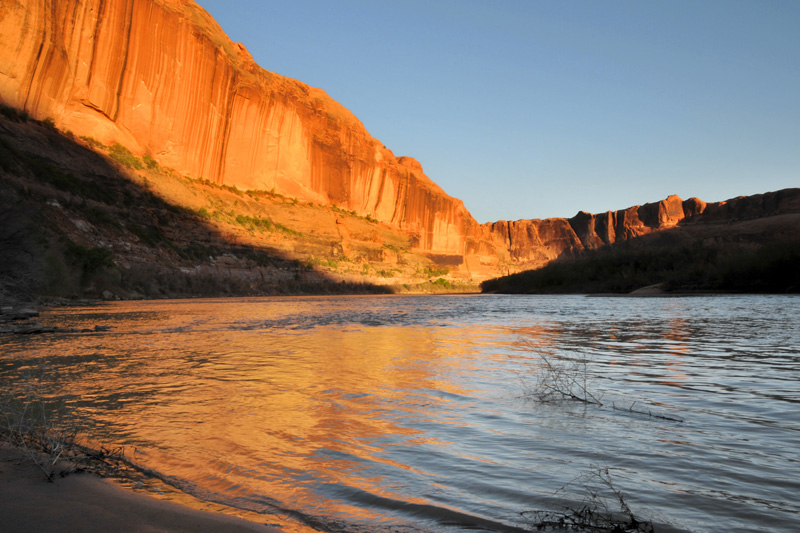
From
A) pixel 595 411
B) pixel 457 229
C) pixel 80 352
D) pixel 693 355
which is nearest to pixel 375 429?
pixel 595 411

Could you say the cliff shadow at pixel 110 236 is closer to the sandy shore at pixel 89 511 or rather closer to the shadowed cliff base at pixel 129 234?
the shadowed cliff base at pixel 129 234

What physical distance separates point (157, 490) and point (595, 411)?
4635 mm

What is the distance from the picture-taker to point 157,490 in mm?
3652

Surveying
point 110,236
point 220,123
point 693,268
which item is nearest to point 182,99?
point 220,123

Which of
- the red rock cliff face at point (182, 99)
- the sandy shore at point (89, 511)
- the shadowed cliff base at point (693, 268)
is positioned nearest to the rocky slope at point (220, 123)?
the red rock cliff face at point (182, 99)

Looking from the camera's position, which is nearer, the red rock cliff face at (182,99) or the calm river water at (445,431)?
the calm river water at (445,431)

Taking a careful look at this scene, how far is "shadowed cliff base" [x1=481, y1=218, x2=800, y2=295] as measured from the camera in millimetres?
44750

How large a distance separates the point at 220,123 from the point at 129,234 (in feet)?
119

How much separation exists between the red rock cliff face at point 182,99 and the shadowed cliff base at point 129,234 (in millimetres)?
3965

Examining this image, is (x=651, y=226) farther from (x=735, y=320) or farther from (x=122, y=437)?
(x=122, y=437)

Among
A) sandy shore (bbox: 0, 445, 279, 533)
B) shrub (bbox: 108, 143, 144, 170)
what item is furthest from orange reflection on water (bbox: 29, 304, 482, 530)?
shrub (bbox: 108, 143, 144, 170)

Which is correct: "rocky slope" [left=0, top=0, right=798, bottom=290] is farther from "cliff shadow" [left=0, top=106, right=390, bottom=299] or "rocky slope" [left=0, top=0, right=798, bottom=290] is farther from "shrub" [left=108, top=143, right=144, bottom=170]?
"cliff shadow" [left=0, top=106, right=390, bottom=299]

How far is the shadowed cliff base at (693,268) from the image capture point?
44.8 m

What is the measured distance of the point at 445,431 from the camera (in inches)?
204
